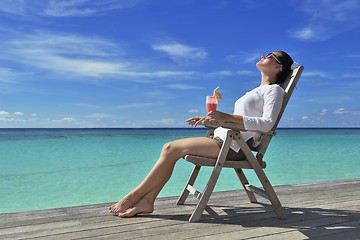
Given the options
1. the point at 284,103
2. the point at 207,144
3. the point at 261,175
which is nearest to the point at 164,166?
the point at 207,144

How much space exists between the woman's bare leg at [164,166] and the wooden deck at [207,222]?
0.09 m

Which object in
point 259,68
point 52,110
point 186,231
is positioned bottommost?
point 186,231

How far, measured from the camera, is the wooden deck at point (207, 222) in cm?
250

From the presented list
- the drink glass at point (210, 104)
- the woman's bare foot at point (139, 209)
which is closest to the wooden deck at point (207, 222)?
the woman's bare foot at point (139, 209)

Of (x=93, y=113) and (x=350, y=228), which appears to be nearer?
(x=350, y=228)

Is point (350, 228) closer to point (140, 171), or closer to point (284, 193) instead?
point (284, 193)

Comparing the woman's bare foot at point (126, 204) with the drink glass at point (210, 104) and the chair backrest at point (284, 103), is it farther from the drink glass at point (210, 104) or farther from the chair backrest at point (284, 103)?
the chair backrest at point (284, 103)

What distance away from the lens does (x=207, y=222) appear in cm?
279

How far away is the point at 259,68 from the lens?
3238 millimetres

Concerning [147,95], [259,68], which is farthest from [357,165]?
[147,95]

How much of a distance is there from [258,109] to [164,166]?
853mm

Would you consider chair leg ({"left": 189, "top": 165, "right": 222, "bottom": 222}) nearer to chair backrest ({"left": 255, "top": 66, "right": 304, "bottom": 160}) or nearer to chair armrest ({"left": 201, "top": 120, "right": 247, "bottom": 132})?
chair armrest ({"left": 201, "top": 120, "right": 247, "bottom": 132})

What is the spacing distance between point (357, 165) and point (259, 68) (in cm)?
1085

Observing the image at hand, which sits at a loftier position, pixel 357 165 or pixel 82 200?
pixel 357 165
